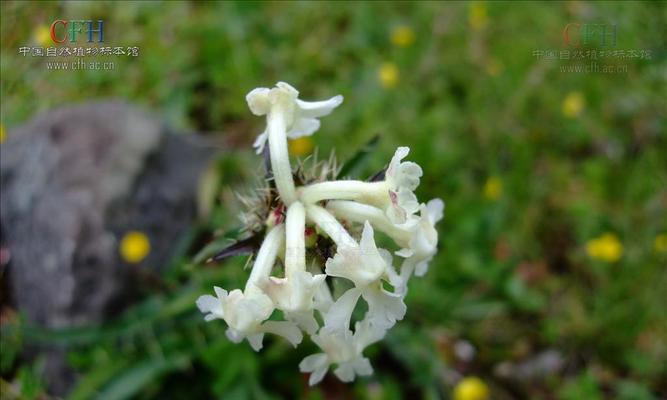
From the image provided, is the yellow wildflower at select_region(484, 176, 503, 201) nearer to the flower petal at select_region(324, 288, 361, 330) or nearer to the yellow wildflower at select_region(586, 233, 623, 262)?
the yellow wildflower at select_region(586, 233, 623, 262)

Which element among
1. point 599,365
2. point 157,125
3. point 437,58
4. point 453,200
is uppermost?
point 437,58

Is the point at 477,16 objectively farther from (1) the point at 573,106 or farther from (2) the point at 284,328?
(2) the point at 284,328

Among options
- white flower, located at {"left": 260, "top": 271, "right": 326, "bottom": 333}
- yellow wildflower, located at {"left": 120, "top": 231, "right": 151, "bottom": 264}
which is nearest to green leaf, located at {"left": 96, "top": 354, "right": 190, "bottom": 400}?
yellow wildflower, located at {"left": 120, "top": 231, "right": 151, "bottom": 264}

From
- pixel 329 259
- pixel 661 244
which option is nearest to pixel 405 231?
pixel 329 259

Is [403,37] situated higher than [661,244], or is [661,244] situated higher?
[403,37]

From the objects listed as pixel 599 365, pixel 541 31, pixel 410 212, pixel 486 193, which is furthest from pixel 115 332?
pixel 541 31

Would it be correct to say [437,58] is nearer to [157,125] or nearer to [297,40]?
[297,40]
